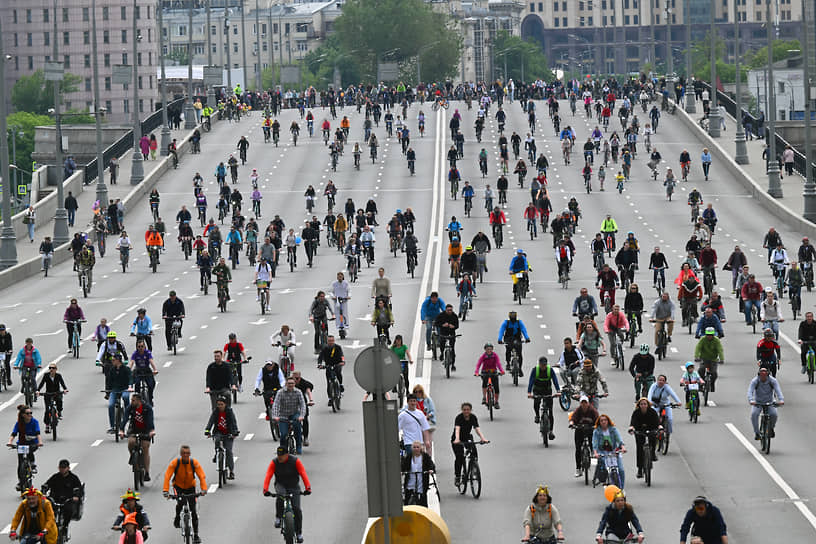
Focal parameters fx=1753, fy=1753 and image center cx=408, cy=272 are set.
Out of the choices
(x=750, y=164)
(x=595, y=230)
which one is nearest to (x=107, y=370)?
(x=595, y=230)

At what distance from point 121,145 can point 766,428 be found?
193ft

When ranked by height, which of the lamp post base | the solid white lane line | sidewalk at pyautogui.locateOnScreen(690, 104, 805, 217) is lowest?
the solid white lane line

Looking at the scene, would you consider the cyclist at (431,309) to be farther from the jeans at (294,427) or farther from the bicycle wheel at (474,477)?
the bicycle wheel at (474,477)

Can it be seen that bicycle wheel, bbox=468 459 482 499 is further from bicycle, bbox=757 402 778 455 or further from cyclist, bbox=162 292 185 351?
cyclist, bbox=162 292 185 351

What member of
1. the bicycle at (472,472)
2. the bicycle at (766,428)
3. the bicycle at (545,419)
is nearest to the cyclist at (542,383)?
the bicycle at (545,419)

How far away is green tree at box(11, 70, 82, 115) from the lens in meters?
182

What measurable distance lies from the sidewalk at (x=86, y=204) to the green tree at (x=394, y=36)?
325 feet

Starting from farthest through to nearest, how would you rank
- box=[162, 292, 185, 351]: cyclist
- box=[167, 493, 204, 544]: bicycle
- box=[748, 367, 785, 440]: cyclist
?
box=[162, 292, 185, 351]: cyclist
box=[748, 367, 785, 440]: cyclist
box=[167, 493, 204, 544]: bicycle

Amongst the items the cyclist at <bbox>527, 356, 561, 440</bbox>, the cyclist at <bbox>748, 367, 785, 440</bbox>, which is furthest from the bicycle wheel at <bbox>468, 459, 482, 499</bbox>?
the cyclist at <bbox>748, 367, 785, 440</bbox>

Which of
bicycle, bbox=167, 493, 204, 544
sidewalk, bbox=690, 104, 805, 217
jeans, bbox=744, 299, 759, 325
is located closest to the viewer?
bicycle, bbox=167, 493, 204, 544

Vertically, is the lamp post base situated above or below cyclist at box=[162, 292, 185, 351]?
Result: above

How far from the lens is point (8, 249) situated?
51.2 meters

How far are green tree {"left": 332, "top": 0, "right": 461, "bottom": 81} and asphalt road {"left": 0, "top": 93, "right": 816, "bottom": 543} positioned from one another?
11549 centimetres

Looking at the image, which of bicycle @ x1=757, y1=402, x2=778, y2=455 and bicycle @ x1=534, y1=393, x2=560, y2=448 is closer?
bicycle @ x1=757, y1=402, x2=778, y2=455
